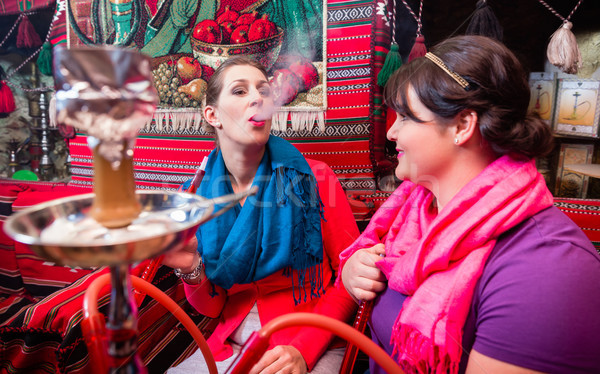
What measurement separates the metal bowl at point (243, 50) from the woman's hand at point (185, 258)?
Answer: 2.17 feet

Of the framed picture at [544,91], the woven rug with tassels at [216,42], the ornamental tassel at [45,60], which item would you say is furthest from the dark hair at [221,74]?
the ornamental tassel at [45,60]

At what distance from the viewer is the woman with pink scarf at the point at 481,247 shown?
0.57m

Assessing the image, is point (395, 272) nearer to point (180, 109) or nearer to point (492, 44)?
point (492, 44)

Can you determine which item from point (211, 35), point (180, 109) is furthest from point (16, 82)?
point (211, 35)

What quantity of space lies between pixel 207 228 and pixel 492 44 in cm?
85

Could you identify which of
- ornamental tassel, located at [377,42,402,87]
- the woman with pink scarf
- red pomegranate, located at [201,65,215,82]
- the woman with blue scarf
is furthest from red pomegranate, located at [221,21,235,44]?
the woman with pink scarf

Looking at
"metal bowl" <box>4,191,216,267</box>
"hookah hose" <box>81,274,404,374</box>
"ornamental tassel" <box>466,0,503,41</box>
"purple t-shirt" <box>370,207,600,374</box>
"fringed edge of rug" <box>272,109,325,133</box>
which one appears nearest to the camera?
"metal bowl" <box>4,191,216,267</box>

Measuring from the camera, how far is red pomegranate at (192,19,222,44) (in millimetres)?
1281

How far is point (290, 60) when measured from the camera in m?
1.29

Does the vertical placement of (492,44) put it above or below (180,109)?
above

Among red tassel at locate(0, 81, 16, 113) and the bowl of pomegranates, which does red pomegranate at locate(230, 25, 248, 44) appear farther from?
red tassel at locate(0, 81, 16, 113)

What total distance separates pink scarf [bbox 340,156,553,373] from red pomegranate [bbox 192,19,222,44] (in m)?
1.03

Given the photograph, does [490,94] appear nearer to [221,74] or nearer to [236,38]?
[221,74]

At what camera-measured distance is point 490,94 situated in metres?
0.72
